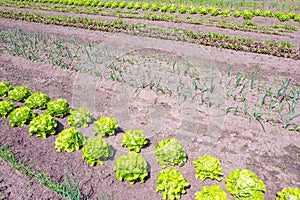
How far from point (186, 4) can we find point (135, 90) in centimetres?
1152

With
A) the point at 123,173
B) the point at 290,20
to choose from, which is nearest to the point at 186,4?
the point at 290,20

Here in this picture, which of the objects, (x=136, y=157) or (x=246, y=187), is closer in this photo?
(x=246, y=187)

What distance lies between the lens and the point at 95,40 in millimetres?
10273

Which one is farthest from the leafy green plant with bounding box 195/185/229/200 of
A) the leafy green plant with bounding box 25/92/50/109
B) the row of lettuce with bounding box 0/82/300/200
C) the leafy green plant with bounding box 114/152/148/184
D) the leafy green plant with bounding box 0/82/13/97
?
the leafy green plant with bounding box 0/82/13/97

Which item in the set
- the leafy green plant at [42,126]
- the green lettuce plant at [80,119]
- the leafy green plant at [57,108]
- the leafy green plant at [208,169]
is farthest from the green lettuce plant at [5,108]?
the leafy green plant at [208,169]

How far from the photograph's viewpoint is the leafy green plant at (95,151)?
410 cm

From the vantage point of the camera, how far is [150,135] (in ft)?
17.0

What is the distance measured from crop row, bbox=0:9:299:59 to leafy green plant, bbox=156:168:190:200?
693cm

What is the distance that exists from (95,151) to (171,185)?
4.86ft

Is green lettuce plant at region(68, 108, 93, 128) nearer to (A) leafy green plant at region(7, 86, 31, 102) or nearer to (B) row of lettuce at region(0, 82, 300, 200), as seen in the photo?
(B) row of lettuce at region(0, 82, 300, 200)

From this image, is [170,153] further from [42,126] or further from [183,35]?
[183,35]

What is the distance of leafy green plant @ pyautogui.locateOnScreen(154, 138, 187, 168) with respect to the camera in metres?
4.10

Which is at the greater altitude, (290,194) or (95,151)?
(95,151)

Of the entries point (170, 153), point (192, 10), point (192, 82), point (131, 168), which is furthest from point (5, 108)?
point (192, 10)
